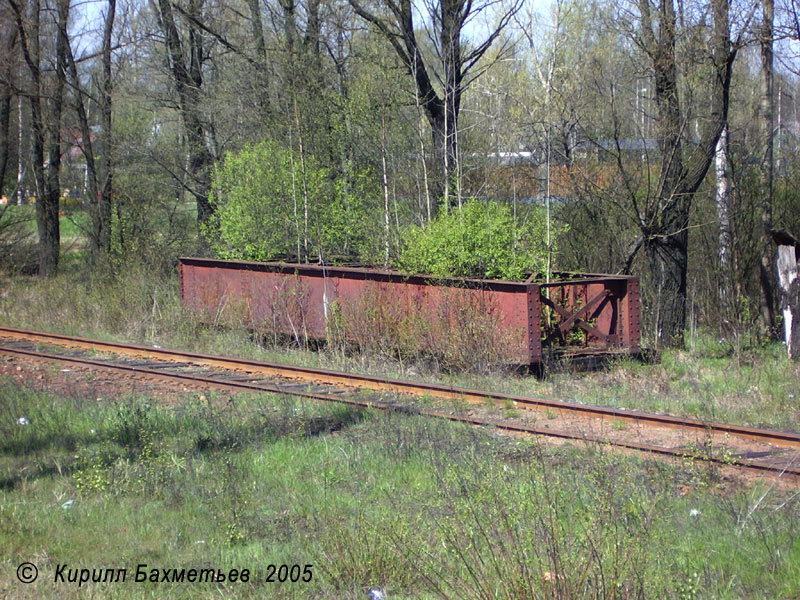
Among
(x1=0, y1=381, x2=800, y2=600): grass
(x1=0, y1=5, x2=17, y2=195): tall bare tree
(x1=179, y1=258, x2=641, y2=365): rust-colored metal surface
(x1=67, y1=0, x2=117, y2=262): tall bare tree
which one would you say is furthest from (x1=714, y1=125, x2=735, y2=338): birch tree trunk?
(x1=0, y1=5, x2=17, y2=195): tall bare tree

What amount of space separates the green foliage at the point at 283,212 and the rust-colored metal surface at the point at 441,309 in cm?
141

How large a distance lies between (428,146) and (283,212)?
3675mm

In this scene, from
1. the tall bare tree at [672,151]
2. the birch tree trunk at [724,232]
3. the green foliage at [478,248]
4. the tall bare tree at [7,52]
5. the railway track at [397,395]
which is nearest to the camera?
the railway track at [397,395]

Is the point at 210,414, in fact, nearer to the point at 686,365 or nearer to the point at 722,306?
the point at 686,365

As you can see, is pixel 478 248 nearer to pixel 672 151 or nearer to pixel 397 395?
pixel 397 395

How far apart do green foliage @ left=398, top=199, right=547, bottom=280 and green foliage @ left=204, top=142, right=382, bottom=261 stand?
315 cm

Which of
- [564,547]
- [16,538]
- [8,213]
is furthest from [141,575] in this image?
[8,213]

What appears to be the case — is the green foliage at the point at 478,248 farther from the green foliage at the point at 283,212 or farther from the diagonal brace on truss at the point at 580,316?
the green foliage at the point at 283,212

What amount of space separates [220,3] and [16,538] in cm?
2129

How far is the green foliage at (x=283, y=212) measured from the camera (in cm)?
1584

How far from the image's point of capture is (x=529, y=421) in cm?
829

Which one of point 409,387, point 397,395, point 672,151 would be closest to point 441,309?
point 409,387

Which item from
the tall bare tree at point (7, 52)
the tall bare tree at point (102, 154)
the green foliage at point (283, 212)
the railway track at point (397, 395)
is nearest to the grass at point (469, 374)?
the railway track at point (397, 395)

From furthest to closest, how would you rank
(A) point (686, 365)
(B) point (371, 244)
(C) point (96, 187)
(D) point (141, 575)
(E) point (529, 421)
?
(C) point (96, 187) → (B) point (371, 244) → (A) point (686, 365) → (E) point (529, 421) → (D) point (141, 575)
